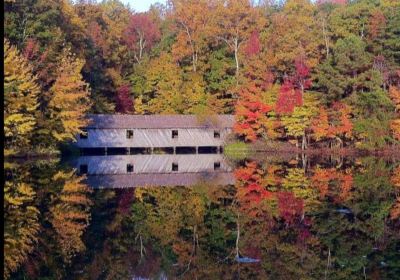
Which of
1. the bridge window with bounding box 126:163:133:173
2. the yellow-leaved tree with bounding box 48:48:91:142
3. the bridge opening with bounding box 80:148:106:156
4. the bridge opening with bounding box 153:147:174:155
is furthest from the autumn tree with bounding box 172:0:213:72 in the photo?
the bridge window with bounding box 126:163:133:173

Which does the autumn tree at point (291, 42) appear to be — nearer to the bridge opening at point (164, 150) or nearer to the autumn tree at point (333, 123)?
the autumn tree at point (333, 123)

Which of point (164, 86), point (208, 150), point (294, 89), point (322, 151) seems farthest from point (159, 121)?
point (322, 151)

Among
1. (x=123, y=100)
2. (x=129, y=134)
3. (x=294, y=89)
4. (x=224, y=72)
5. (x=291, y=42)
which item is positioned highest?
(x=291, y=42)

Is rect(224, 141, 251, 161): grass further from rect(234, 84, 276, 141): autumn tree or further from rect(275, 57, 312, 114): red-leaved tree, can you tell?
rect(275, 57, 312, 114): red-leaved tree

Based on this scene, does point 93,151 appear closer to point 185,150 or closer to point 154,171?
point 185,150

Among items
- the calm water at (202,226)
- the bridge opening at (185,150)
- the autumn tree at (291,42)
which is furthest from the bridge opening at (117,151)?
the calm water at (202,226)
